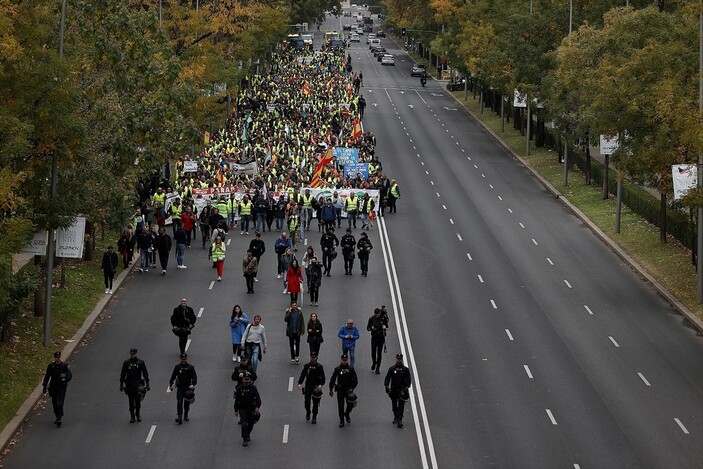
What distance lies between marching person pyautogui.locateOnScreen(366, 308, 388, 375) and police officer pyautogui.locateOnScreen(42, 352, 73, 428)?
7114mm

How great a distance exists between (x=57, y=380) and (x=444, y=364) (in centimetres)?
968

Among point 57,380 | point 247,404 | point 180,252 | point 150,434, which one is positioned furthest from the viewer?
point 180,252

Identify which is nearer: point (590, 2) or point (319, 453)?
point (319, 453)

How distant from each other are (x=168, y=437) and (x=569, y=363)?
10724 millimetres

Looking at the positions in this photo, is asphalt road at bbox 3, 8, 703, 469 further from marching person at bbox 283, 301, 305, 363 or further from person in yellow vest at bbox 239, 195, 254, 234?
person in yellow vest at bbox 239, 195, 254, 234

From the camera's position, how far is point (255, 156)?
65375mm

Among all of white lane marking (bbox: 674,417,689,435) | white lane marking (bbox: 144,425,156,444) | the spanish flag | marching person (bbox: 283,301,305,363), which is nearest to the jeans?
the spanish flag

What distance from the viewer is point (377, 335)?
32.2 metres

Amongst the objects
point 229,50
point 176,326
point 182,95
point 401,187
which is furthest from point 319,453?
point 229,50

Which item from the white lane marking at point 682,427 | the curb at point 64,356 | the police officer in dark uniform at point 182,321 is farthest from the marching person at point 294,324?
the white lane marking at point 682,427

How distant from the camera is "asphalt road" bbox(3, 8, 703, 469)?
88.7 ft

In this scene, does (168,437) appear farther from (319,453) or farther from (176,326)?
(176,326)

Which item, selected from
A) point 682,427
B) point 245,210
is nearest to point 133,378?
point 682,427

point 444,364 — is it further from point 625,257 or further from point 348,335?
point 625,257
